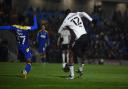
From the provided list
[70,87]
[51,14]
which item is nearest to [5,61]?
[51,14]

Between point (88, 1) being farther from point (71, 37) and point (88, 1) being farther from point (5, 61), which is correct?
point (71, 37)

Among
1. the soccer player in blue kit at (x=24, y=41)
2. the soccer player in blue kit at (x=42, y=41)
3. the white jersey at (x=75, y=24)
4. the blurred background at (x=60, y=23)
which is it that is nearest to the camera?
the white jersey at (x=75, y=24)

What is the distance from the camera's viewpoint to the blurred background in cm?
3036

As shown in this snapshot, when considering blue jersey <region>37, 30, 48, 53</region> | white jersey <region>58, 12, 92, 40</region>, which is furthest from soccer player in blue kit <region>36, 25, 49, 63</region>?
white jersey <region>58, 12, 92, 40</region>

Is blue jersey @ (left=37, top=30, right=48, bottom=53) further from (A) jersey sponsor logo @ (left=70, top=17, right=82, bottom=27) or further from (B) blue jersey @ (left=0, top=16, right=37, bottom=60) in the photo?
(A) jersey sponsor logo @ (left=70, top=17, right=82, bottom=27)

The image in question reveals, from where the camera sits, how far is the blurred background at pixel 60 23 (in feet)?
99.6

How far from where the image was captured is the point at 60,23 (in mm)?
33406

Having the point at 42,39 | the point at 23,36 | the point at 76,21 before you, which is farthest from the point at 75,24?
the point at 42,39

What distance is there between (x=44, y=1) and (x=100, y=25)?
4.89m

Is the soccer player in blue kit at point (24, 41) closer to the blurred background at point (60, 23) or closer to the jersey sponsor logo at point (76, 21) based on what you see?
the jersey sponsor logo at point (76, 21)

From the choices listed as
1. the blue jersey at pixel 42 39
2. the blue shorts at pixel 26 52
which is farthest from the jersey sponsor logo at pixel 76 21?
the blue jersey at pixel 42 39

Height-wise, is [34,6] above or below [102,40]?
above

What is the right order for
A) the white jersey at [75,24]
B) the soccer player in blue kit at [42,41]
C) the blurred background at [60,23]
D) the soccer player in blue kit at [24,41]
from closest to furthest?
the white jersey at [75,24] → the soccer player in blue kit at [24,41] → the soccer player in blue kit at [42,41] → the blurred background at [60,23]

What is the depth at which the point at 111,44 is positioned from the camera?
33.7 metres
